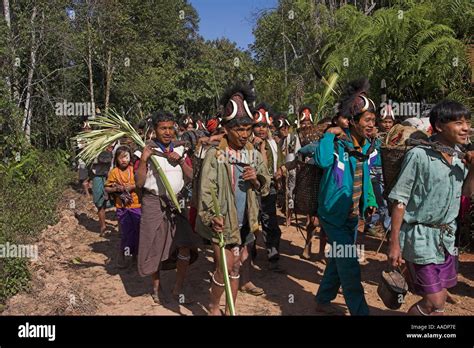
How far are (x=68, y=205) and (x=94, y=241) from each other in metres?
2.79

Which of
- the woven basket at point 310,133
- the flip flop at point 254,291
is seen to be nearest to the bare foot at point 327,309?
the flip flop at point 254,291

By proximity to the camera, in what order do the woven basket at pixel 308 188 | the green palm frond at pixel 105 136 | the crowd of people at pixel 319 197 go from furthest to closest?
1. the green palm frond at pixel 105 136
2. the woven basket at pixel 308 188
3. the crowd of people at pixel 319 197

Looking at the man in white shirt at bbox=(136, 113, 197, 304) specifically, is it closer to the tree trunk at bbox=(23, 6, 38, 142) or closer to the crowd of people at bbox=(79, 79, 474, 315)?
the crowd of people at bbox=(79, 79, 474, 315)

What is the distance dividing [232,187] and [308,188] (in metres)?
0.78

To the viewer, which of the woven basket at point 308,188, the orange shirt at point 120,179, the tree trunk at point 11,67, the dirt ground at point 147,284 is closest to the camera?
the woven basket at point 308,188

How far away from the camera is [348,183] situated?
4082 mm

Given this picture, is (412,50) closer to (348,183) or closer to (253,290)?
(348,183)

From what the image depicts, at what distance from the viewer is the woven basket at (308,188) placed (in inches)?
173

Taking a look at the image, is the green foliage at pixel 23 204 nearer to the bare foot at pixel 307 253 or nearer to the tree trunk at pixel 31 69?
the tree trunk at pixel 31 69

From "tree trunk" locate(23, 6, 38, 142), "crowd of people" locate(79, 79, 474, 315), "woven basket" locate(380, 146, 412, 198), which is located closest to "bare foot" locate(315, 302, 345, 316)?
"crowd of people" locate(79, 79, 474, 315)

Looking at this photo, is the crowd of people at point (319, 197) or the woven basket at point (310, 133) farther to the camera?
the woven basket at point (310, 133)

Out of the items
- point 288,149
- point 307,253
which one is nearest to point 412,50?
point 288,149

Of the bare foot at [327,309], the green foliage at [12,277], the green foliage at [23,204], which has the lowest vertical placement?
the bare foot at [327,309]
